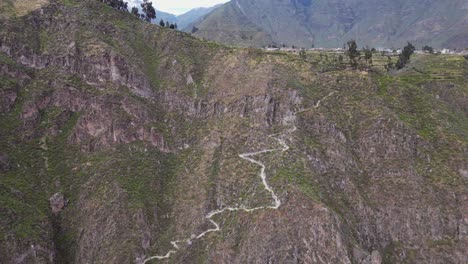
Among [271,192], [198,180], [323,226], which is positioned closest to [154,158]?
[198,180]

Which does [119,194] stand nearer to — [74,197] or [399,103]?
[74,197]

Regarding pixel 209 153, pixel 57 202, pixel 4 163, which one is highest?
pixel 209 153

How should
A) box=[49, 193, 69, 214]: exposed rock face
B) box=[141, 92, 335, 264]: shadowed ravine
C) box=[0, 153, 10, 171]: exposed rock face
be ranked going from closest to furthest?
box=[141, 92, 335, 264]: shadowed ravine → box=[49, 193, 69, 214]: exposed rock face → box=[0, 153, 10, 171]: exposed rock face

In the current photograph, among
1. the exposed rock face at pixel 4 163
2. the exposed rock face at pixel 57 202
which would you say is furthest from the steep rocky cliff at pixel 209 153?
the exposed rock face at pixel 4 163

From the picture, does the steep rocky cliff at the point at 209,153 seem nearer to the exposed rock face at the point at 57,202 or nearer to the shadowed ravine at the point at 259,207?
the exposed rock face at the point at 57,202

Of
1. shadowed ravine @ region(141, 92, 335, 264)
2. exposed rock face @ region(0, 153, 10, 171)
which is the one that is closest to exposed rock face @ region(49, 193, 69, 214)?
exposed rock face @ region(0, 153, 10, 171)

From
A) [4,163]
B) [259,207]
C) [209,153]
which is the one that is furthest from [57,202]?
[259,207]

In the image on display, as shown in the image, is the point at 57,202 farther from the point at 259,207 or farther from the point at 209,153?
the point at 259,207

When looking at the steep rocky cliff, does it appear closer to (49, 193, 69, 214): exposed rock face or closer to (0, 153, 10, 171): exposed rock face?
(49, 193, 69, 214): exposed rock face
